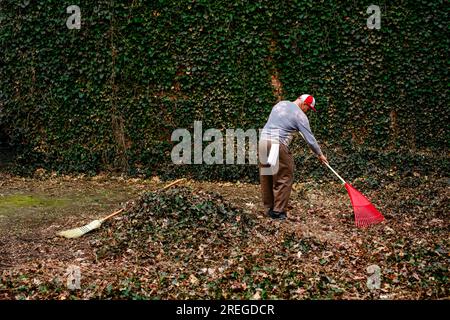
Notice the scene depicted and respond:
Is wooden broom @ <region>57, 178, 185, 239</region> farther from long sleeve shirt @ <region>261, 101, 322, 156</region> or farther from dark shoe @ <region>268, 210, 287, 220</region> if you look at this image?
long sleeve shirt @ <region>261, 101, 322, 156</region>

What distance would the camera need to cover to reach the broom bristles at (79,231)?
272 inches

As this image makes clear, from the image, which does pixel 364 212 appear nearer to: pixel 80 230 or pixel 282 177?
pixel 282 177

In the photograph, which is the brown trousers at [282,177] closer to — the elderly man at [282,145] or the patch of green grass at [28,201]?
the elderly man at [282,145]

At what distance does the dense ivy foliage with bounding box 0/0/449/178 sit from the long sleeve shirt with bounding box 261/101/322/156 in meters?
2.79

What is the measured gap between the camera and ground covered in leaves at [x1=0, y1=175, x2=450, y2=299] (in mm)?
5109

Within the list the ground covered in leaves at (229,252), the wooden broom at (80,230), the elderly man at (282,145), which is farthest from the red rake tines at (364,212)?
the wooden broom at (80,230)

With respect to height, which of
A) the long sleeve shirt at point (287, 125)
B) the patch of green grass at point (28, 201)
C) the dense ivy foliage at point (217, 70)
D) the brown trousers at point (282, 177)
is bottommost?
the patch of green grass at point (28, 201)

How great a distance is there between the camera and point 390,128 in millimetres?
10367

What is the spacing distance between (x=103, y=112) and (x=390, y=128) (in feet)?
18.9

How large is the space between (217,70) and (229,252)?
16.4 feet

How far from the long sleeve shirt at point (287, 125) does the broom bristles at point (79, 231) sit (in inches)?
106

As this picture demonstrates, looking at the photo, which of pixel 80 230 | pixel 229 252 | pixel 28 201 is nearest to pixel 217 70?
pixel 28 201
